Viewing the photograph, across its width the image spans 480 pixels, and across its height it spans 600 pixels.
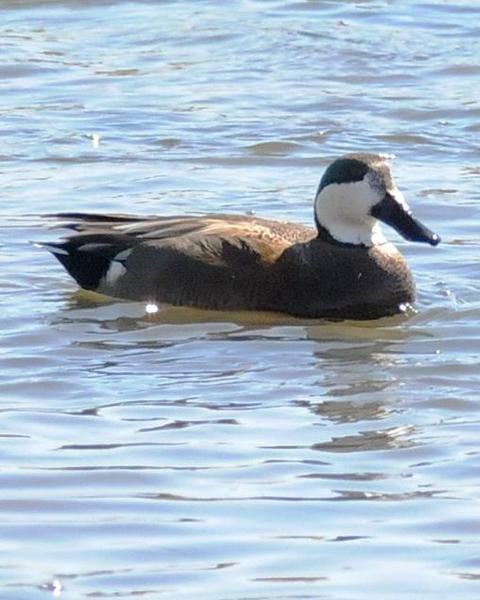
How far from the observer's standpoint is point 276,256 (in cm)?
984

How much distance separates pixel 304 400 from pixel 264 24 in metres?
9.36

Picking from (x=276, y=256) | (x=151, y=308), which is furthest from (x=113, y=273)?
(x=276, y=256)

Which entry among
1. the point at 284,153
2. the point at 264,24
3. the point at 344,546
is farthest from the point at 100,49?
the point at 344,546

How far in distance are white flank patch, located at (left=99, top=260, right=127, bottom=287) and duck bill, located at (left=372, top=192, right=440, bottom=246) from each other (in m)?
1.23

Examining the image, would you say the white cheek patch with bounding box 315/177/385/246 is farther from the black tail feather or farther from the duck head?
the black tail feather

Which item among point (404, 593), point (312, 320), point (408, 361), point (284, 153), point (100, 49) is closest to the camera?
point (404, 593)

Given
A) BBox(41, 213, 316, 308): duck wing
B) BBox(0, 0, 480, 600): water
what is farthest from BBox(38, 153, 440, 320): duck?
BBox(0, 0, 480, 600): water

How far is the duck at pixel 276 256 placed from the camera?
32.0ft

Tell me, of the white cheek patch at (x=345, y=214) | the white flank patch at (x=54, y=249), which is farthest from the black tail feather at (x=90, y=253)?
the white cheek patch at (x=345, y=214)

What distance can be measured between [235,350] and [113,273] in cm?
131

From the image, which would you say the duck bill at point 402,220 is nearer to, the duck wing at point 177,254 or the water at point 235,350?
the water at point 235,350

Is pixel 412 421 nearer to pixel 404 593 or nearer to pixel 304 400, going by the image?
pixel 304 400

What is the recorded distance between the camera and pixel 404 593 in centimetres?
569

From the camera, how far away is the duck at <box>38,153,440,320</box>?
9766 mm
